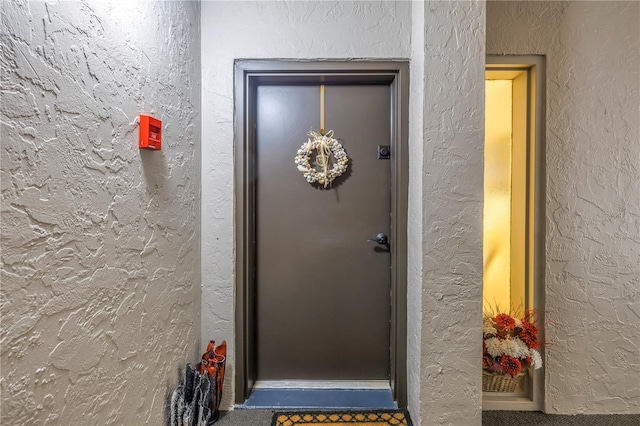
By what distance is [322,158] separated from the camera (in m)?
1.97

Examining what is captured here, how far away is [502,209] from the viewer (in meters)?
2.05

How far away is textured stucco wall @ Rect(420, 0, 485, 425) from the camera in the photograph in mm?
1605

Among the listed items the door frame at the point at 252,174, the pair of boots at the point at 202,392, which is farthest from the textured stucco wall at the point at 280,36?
the pair of boots at the point at 202,392

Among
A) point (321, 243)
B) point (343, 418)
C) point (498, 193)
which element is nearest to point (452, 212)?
point (498, 193)

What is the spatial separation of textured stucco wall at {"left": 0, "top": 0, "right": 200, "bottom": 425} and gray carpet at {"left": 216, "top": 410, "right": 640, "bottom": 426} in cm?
47

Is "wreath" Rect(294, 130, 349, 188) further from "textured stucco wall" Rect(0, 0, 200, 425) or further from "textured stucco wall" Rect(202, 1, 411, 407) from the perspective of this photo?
"textured stucco wall" Rect(0, 0, 200, 425)

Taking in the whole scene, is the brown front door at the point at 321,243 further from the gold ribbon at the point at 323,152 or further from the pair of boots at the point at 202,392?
the pair of boots at the point at 202,392

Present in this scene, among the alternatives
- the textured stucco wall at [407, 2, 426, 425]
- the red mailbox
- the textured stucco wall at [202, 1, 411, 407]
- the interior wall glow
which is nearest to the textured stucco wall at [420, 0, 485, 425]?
the textured stucco wall at [407, 2, 426, 425]

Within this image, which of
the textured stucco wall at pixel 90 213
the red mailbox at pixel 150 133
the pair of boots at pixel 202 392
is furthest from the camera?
the pair of boots at pixel 202 392

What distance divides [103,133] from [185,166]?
0.58 meters

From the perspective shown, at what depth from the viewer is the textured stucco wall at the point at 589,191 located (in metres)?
1.81

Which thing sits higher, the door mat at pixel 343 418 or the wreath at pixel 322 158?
the wreath at pixel 322 158

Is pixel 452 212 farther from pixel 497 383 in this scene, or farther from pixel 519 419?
pixel 519 419

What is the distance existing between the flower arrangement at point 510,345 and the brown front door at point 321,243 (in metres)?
0.54
